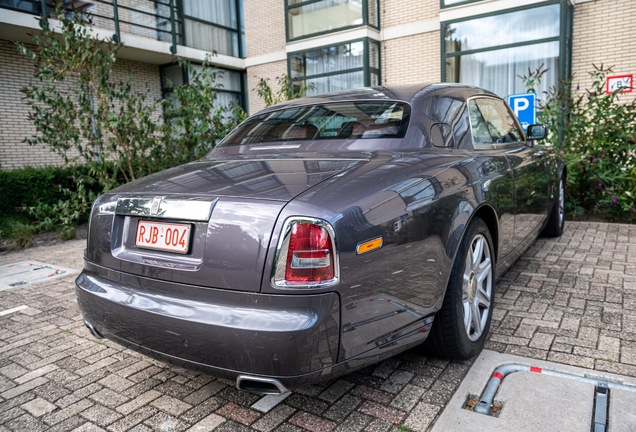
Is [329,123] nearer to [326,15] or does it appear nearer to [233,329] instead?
[233,329]

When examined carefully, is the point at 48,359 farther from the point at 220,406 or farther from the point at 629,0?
the point at 629,0

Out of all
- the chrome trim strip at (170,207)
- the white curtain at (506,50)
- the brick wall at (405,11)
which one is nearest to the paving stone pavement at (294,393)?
the chrome trim strip at (170,207)

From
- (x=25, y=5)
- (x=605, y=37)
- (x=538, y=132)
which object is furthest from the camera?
(x=25, y=5)

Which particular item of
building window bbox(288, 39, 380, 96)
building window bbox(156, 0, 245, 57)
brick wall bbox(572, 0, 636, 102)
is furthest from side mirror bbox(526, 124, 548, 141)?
building window bbox(156, 0, 245, 57)

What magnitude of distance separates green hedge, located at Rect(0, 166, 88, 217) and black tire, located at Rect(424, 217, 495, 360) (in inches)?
286

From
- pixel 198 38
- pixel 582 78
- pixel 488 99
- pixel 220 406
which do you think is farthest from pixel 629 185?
pixel 198 38

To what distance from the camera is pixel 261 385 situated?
1.73 metres

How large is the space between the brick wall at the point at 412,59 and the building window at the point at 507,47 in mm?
807

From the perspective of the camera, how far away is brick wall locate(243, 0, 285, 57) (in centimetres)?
1530

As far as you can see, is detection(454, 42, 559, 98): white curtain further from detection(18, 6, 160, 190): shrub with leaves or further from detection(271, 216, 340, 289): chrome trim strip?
detection(271, 216, 340, 289): chrome trim strip

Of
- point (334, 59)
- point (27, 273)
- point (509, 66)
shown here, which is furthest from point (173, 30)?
point (27, 273)

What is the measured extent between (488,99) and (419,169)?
172cm

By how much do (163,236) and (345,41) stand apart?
482 inches

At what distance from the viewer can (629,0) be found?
9.58 m
